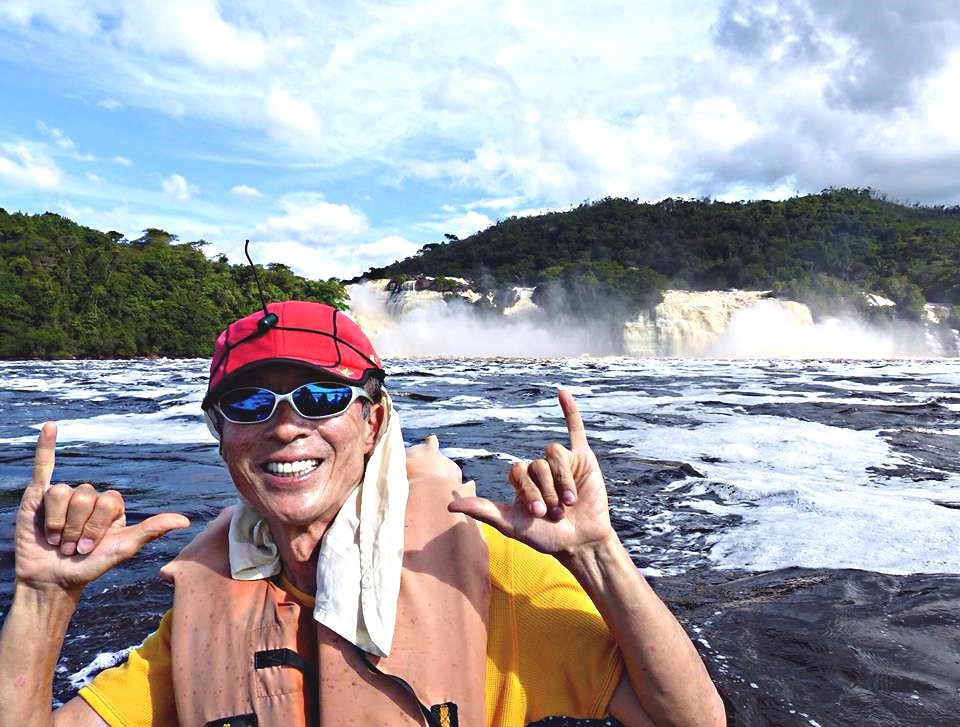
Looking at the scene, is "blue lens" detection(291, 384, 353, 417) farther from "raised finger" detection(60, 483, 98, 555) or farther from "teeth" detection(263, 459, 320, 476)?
"raised finger" detection(60, 483, 98, 555)

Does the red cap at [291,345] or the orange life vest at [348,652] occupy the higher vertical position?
the red cap at [291,345]

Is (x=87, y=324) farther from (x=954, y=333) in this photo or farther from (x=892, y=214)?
(x=892, y=214)

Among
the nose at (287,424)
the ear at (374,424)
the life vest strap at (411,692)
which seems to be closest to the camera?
the life vest strap at (411,692)

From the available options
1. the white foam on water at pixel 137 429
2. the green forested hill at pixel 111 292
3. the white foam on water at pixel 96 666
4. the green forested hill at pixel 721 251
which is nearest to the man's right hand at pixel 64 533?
the white foam on water at pixel 96 666

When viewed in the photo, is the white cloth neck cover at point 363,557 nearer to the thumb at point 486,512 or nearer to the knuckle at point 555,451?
the thumb at point 486,512

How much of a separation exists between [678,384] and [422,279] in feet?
149

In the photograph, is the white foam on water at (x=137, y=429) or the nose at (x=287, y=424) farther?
the white foam on water at (x=137, y=429)

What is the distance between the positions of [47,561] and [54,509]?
0.14 meters

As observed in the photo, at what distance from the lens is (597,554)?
162 cm

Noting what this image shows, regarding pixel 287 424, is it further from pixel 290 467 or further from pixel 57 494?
pixel 57 494

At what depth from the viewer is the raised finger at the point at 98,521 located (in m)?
1.66

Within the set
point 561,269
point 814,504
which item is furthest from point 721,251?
point 814,504

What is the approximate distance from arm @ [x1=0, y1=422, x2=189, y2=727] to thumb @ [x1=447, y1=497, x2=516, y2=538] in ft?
2.19

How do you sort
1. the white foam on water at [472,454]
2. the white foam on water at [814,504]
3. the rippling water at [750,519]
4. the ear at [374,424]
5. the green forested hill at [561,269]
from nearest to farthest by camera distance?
the ear at [374,424] → the rippling water at [750,519] → the white foam on water at [814,504] → the white foam on water at [472,454] → the green forested hill at [561,269]
